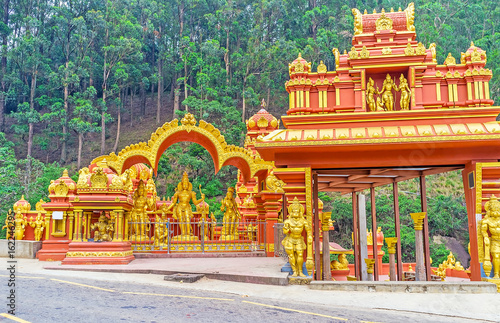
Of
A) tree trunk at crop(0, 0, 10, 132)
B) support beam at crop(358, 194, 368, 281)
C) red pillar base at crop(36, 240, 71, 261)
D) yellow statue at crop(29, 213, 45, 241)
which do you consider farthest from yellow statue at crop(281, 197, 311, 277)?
tree trunk at crop(0, 0, 10, 132)

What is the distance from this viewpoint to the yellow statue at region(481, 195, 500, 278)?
865 cm

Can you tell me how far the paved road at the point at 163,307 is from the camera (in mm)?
6051

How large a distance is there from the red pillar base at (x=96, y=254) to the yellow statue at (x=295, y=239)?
18.1 feet

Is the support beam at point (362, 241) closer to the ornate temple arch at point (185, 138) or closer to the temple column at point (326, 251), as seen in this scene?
the temple column at point (326, 251)

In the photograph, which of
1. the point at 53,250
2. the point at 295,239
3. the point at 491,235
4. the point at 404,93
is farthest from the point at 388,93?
the point at 53,250

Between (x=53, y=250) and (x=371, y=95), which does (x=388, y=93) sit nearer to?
(x=371, y=95)

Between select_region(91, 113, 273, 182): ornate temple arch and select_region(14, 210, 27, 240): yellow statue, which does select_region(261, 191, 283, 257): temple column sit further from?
select_region(14, 210, 27, 240): yellow statue

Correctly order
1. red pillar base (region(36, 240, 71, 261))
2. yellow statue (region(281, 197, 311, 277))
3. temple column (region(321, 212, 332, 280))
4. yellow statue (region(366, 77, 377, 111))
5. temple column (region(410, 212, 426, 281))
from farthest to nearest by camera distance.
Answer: red pillar base (region(36, 240, 71, 261)) < temple column (region(321, 212, 332, 280)) < temple column (region(410, 212, 426, 281)) < yellow statue (region(366, 77, 377, 111)) < yellow statue (region(281, 197, 311, 277))

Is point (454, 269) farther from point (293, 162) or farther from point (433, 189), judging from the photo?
point (433, 189)

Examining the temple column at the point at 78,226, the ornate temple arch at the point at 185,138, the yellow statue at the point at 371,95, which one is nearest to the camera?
the yellow statue at the point at 371,95

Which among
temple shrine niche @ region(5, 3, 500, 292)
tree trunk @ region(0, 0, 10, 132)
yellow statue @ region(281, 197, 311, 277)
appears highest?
tree trunk @ region(0, 0, 10, 132)

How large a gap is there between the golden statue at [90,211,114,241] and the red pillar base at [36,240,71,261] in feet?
4.06

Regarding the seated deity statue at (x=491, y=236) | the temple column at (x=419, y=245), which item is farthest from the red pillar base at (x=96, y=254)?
the seated deity statue at (x=491, y=236)

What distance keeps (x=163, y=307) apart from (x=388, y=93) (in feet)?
24.4
